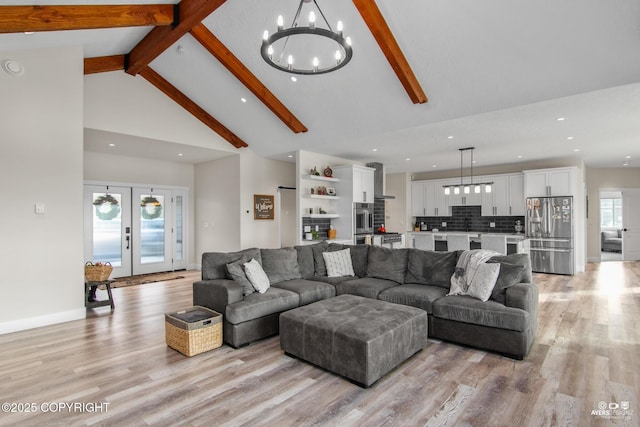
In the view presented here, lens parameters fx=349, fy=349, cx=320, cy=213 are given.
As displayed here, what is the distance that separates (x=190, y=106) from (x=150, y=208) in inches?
110

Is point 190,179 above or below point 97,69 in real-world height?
below

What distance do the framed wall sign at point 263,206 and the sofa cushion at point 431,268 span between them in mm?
4320

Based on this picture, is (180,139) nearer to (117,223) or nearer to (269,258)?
(117,223)

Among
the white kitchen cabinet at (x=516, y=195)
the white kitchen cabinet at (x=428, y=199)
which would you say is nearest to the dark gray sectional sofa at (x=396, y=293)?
the white kitchen cabinet at (x=516, y=195)

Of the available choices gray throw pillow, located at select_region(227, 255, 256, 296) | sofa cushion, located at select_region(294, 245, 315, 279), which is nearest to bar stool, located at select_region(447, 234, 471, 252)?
sofa cushion, located at select_region(294, 245, 315, 279)

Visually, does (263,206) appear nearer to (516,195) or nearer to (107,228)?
(107,228)

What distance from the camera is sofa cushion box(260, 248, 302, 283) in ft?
14.7

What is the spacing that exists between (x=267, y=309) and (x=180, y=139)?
4.41 metres

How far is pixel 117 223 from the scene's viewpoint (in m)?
7.61

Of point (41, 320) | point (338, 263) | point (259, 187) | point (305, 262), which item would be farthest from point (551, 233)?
point (41, 320)

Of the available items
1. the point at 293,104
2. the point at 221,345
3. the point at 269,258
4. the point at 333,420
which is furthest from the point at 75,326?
the point at 293,104

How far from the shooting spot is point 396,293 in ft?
13.0

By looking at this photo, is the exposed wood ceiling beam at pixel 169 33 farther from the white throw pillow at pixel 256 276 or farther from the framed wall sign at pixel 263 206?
the framed wall sign at pixel 263 206

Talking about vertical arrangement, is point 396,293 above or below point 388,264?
below
